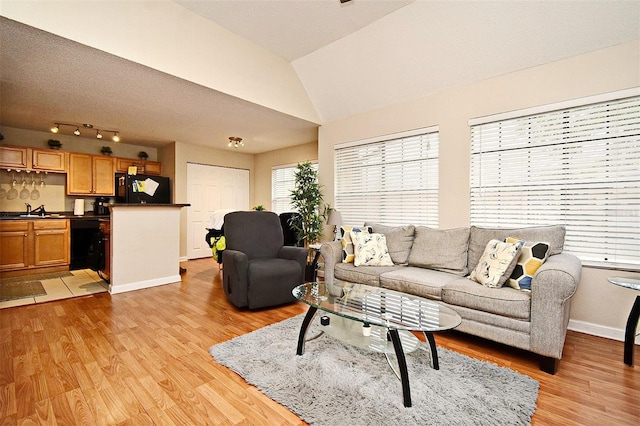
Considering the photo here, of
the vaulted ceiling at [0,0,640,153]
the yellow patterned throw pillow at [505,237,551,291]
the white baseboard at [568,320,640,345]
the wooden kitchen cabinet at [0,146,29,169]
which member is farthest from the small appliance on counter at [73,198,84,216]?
the white baseboard at [568,320,640,345]

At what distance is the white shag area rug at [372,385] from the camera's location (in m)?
1.56

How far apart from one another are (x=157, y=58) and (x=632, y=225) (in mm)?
4579

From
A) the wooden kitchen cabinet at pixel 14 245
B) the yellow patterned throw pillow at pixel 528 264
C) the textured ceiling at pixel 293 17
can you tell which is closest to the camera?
the yellow patterned throw pillow at pixel 528 264

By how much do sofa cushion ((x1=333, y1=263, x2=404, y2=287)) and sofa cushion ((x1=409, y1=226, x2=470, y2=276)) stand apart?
0.28 meters

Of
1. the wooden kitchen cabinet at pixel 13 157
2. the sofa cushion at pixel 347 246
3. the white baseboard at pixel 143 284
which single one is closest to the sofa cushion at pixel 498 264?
the sofa cushion at pixel 347 246

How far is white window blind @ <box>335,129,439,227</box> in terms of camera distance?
3.74 meters

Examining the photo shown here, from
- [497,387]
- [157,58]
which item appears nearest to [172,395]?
[497,387]

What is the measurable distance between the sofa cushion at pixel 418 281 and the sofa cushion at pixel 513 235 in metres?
0.32

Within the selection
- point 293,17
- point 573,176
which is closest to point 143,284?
point 293,17

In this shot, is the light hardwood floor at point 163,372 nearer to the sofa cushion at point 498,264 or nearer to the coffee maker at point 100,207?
the sofa cushion at point 498,264

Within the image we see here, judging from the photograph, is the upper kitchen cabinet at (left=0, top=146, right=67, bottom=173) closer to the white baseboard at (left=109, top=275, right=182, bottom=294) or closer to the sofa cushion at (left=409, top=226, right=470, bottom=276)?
the white baseboard at (left=109, top=275, right=182, bottom=294)

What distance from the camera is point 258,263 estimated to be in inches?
130

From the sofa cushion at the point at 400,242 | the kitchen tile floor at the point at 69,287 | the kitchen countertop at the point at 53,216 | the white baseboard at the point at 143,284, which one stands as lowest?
the kitchen tile floor at the point at 69,287

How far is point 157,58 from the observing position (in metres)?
2.91
